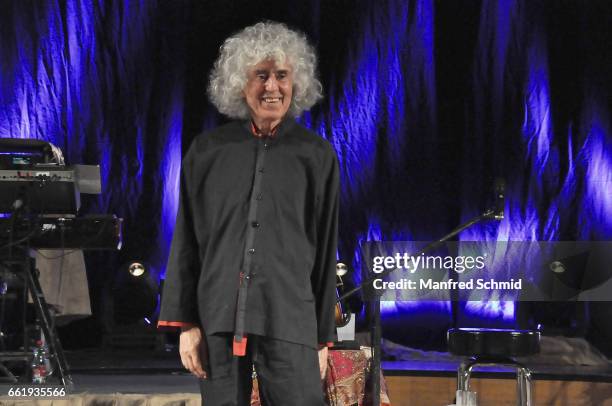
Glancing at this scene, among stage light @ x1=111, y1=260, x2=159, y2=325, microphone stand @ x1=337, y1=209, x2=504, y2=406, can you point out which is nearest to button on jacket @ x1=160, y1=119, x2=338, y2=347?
microphone stand @ x1=337, y1=209, x2=504, y2=406

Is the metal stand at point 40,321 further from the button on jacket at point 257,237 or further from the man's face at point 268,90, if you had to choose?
the man's face at point 268,90

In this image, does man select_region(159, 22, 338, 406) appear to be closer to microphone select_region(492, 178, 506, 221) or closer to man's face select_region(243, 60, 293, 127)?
man's face select_region(243, 60, 293, 127)

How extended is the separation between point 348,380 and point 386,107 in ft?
8.07

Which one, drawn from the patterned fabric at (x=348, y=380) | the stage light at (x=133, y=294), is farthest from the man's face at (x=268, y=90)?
the stage light at (x=133, y=294)

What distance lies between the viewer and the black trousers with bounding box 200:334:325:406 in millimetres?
1766

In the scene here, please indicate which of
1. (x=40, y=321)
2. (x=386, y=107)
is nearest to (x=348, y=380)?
(x=40, y=321)

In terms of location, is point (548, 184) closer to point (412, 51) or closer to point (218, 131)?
point (412, 51)

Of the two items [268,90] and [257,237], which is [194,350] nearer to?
[257,237]

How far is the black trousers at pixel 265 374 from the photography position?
5.79ft

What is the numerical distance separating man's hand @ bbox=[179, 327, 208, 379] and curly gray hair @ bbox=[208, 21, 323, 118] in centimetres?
50

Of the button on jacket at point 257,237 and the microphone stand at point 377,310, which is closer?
the button on jacket at point 257,237

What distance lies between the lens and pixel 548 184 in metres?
5.43

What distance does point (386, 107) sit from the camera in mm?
5680

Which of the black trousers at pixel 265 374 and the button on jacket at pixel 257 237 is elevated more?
the button on jacket at pixel 257 237
